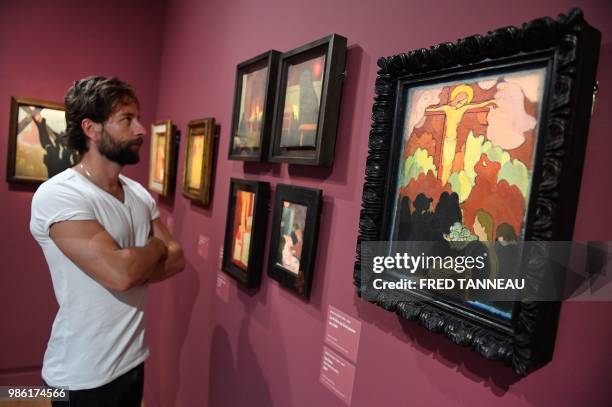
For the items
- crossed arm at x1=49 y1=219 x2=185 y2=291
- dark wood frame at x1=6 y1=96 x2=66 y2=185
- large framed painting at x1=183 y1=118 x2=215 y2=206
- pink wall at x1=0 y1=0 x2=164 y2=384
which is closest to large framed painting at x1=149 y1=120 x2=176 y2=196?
large framed painting at x1=183 y1=118 x2=215 y2=206

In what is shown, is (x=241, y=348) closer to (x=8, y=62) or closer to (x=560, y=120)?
(x=560, y=120)

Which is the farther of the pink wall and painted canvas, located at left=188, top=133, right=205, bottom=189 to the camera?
the pink wall

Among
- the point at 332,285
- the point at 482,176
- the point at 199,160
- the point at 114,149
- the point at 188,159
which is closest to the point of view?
the point at 482,176

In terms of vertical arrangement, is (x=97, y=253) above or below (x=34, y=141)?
below

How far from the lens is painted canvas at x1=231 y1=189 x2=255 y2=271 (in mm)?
1758

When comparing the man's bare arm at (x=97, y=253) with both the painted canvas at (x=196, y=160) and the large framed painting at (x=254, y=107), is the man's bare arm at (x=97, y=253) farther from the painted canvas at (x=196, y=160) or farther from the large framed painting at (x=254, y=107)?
the painted canvas at (x=196, y=160)

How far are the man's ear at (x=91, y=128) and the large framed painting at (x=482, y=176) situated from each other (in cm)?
117

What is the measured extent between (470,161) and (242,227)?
1.15 metres

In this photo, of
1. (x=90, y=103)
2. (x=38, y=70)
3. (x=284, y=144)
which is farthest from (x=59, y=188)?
(x=38, y=70)

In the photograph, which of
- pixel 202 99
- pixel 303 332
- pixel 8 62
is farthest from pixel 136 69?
→ pixel 303 332

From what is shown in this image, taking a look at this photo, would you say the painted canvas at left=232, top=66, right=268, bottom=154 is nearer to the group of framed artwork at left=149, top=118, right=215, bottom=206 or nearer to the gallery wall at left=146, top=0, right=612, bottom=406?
the gallery wall at left=146, top=0, right=612, bottom=406

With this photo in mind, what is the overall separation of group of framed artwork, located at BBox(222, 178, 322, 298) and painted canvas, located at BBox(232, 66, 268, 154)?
0.56ft

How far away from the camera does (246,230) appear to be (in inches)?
70.5

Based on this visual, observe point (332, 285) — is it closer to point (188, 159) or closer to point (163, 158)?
point (188, 159)
